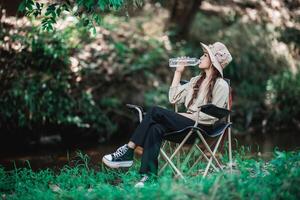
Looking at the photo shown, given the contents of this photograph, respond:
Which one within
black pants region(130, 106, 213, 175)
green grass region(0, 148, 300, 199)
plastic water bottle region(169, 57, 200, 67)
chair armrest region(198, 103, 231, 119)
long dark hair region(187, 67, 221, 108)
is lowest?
green grass region(0, 148, 300, 199)

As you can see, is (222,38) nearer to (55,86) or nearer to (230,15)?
(230,15)

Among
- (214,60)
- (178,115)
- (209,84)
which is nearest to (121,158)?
(178,115)

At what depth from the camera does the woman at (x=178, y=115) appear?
482 centimetres

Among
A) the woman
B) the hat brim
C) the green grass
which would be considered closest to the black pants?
the woman

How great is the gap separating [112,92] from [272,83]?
2.98 m

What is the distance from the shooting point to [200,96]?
205 inches

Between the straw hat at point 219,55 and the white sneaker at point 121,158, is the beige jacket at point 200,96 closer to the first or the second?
the straw hat at point 219,55

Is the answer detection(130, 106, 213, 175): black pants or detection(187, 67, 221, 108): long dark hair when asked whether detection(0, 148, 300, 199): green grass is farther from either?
detection(187, 67, 221, 108): long dark hair

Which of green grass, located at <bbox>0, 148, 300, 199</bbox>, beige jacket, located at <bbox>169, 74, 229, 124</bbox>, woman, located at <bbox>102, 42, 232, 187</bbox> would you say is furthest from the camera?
beige jacket, located at <bbox>169, 74, 229, 124</bbox>

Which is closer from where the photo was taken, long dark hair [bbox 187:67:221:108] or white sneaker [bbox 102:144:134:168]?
white sneaker [bbox 102:144:134:168]

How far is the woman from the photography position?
15.8ft

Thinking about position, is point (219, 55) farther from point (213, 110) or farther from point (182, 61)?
point (213, 110)

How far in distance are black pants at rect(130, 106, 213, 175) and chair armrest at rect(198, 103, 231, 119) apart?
0.78 feet

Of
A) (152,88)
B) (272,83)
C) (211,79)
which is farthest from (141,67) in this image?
(211,79)
